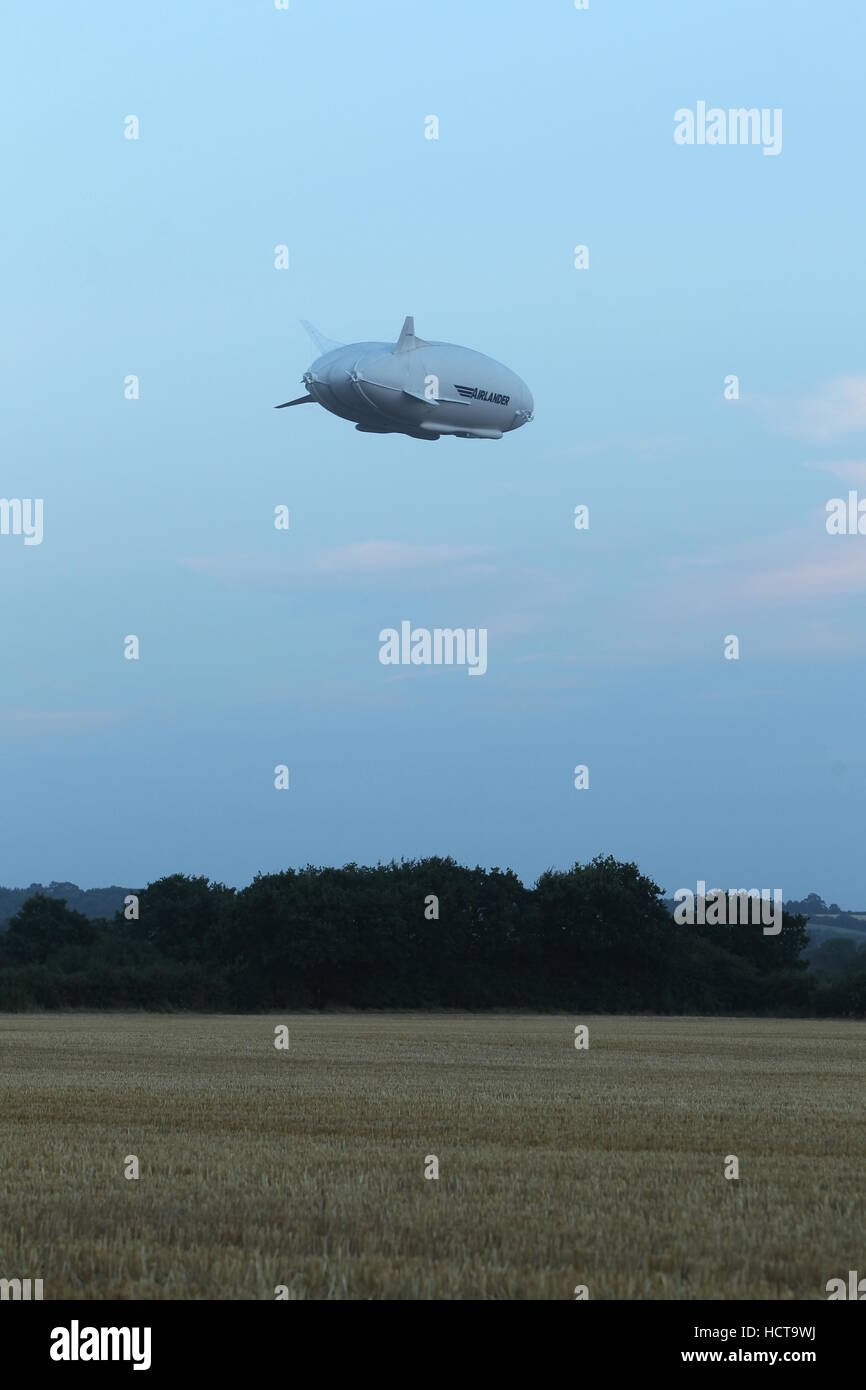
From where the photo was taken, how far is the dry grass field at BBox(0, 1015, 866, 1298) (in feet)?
34.9

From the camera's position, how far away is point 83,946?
121 meters

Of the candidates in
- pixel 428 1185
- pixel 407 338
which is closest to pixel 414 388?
pixel 407 338

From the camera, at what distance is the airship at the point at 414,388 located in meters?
46.8

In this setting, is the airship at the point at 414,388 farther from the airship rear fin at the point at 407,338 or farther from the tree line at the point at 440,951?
the tree line at the point at 440,951

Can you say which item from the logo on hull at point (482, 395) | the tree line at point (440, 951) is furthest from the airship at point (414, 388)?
the tree line at point (440, 951)

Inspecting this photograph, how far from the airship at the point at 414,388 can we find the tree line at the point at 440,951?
60.9m

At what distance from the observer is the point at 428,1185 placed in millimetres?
15164

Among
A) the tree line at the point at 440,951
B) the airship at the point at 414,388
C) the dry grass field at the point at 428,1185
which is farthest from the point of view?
the tree line at the point at 440,951

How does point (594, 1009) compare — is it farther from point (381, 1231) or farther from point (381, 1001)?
point (381, 1231)

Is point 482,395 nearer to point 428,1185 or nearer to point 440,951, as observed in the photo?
point 428,1185

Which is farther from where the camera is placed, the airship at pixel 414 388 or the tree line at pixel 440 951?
the tree line at pixel 440 951

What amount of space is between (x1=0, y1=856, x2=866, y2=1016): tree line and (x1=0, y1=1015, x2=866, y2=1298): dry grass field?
7342 centimetres
